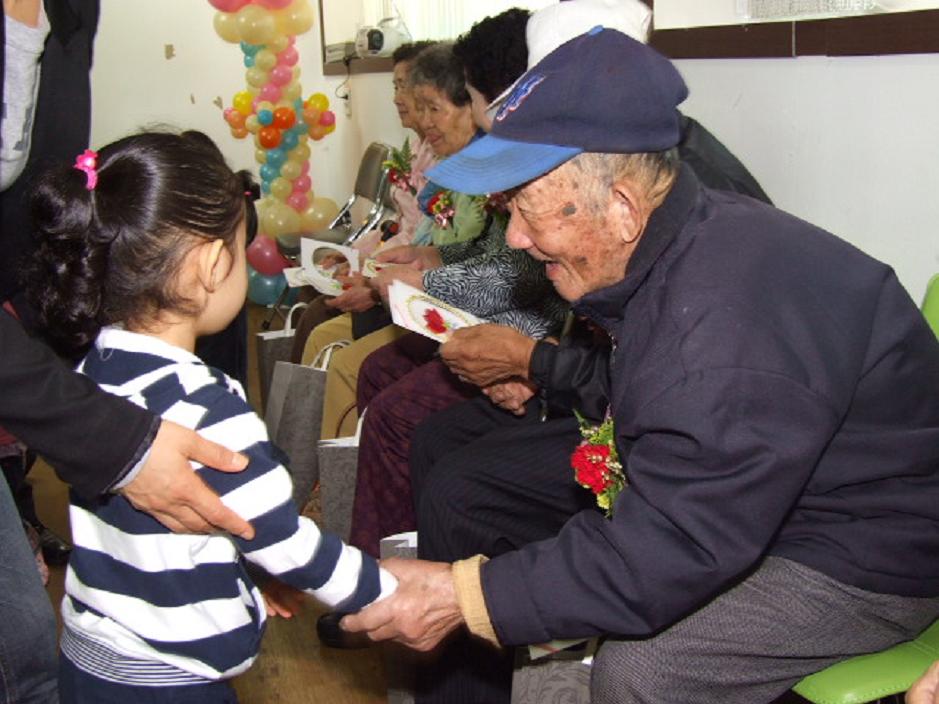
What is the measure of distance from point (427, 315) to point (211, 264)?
1154mm

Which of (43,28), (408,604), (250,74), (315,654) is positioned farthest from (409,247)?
(250,74)

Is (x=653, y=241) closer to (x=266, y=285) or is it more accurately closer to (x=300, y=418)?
(x=300, y=418)

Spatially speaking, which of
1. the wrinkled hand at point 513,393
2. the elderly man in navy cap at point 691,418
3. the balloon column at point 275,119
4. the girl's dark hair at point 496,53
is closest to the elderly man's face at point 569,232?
the elderly man in navy cap at point 691,418

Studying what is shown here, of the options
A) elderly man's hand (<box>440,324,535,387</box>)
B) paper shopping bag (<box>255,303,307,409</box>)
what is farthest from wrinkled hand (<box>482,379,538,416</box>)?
paper shopping bag (<box>255,303,307,409</box>)

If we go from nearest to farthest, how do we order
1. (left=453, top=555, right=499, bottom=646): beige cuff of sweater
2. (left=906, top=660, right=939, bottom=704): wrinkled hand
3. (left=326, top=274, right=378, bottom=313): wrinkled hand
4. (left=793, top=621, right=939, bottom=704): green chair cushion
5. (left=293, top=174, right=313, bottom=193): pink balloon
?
(left=906, top=660, right=939, bottom=704): wrinkled hand → (left=793, top=621, right=939, bottom=704): green chair cushion → (left=453, top=555, right=499, bottom=646): beige cuff of sweater → (left=326, top=274, right=378, bottom=313): wrinkled hand → (left=293, top=174, right=313, bottom=193): pink balloon

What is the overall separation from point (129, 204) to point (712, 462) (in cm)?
86

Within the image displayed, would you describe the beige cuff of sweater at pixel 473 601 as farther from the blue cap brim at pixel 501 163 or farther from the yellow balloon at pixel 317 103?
the yellow balloon at pixel 317 103

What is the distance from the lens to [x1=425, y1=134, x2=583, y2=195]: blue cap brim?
155cm

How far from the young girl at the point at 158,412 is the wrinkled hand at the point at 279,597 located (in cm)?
20

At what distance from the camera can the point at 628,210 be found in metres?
1.58

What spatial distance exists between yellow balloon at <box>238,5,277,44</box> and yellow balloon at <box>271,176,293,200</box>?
2.79 feet

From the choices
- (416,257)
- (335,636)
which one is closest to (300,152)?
(416,257)

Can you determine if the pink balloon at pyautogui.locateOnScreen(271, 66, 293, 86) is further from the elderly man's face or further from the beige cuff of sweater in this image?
the beige cuff of sweater

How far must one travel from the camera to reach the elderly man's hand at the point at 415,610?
5.56 ft
